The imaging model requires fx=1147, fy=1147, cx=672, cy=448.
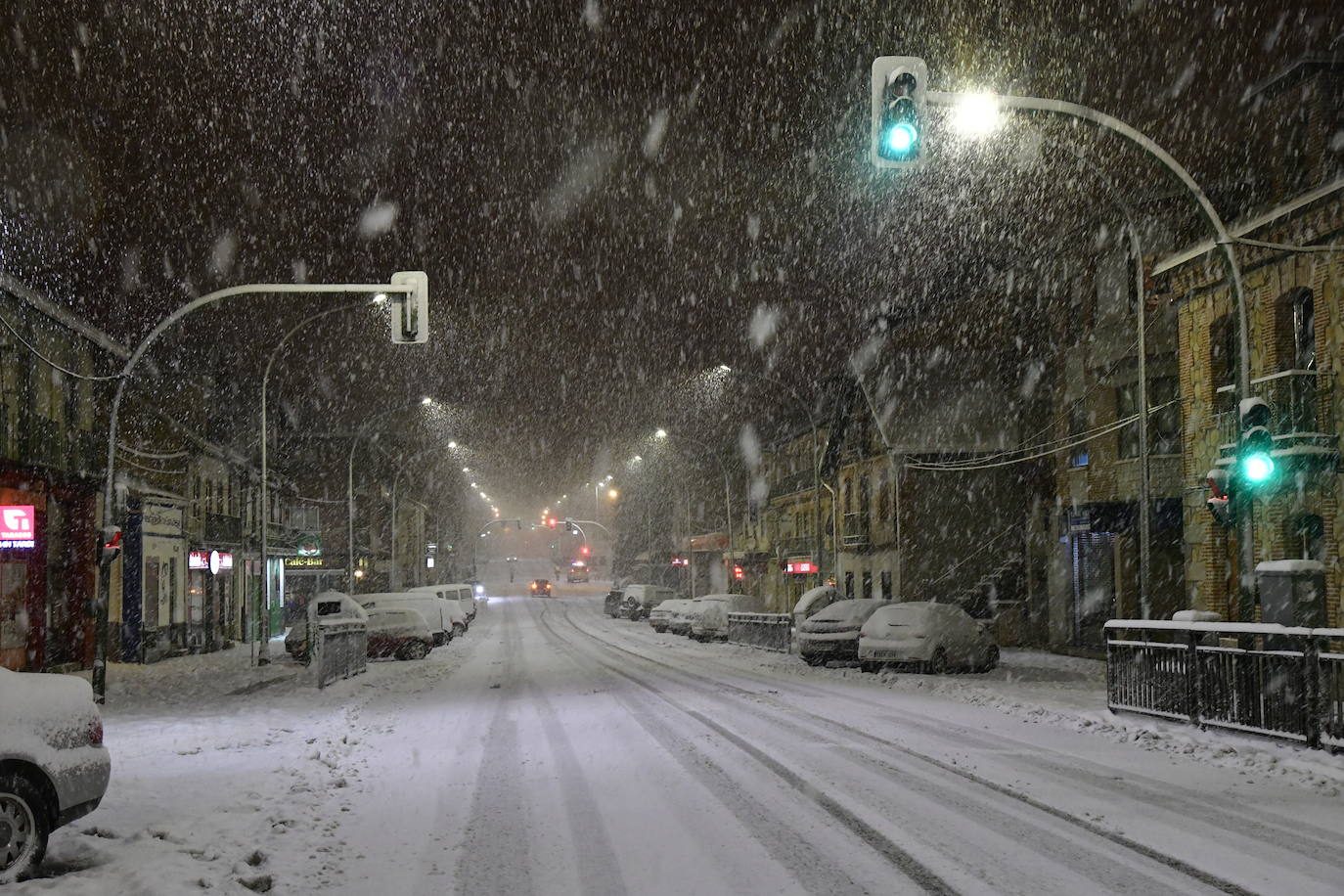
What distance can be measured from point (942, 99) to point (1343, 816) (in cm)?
677

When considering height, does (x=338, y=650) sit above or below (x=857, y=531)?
below

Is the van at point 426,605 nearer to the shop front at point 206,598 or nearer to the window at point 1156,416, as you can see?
the shop front at point 206,598

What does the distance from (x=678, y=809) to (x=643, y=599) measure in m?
49.7

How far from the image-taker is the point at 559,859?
24.4ft

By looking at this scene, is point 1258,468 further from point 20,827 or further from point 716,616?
point 716,616

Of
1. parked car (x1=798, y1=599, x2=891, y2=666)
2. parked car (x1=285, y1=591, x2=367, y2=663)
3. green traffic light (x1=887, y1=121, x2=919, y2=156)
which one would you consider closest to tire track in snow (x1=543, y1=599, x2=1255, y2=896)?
green traffic light (x1=887, y1=121, x2=919, y2=156)

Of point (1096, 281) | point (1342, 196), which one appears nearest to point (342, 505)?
point (1096, 281)

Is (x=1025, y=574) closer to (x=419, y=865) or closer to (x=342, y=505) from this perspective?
(x=419, y=865)

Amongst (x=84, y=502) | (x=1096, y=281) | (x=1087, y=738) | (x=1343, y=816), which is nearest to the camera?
(x=1343, y=816)

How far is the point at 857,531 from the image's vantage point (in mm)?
48281

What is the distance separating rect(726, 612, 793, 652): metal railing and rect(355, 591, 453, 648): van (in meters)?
9.44

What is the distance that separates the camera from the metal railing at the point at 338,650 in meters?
21.1

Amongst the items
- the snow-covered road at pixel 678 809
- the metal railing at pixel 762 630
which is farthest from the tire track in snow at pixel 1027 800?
the metal railing at pixel 762 630

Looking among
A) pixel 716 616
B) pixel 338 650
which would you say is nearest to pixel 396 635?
pixel 338 650
